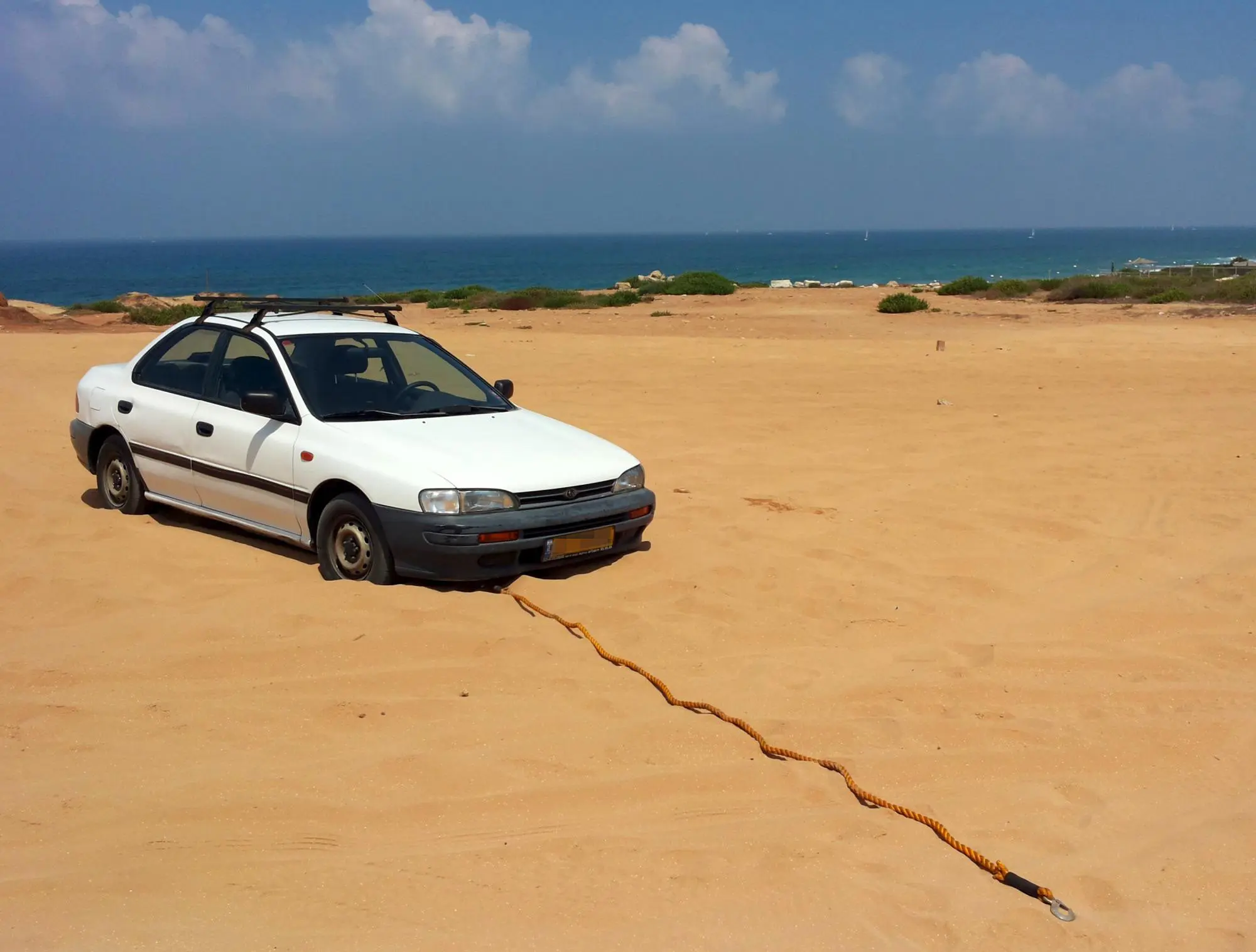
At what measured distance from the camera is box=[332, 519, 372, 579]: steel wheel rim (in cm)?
682

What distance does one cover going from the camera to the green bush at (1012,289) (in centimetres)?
3456

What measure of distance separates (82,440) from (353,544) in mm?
3009

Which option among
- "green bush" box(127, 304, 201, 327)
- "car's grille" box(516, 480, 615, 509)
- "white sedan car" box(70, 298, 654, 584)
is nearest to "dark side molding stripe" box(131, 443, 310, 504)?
"white sedan car" box(70, 298, 654, 584)

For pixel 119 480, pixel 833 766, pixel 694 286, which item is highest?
pixel 694 286

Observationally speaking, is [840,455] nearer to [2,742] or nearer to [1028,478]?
[1028,478]

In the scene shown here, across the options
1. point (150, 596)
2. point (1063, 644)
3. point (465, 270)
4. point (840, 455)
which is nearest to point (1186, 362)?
point (840, 455)

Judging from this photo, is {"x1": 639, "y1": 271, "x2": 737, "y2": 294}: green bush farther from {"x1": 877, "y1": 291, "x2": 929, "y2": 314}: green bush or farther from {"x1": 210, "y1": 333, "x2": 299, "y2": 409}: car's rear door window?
{"x1": 210, "y1": 333, "x2": 299, "y2": 409}: car's rear door window

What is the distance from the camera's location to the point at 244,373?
7840 mm

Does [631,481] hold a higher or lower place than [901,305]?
lower

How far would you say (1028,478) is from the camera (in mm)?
10258

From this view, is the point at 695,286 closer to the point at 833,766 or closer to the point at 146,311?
the point at 146,311

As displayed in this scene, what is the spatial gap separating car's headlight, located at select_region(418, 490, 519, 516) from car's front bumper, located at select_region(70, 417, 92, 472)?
11.3 feet

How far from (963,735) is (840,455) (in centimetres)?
605

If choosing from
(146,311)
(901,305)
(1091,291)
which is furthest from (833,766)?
(1091,291)
